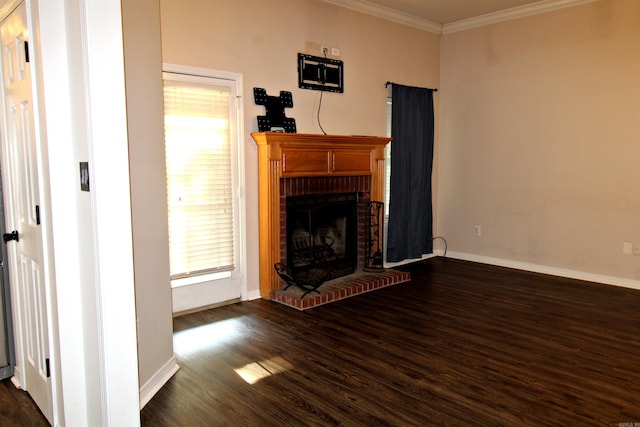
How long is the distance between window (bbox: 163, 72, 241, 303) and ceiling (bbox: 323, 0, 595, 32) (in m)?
1.81

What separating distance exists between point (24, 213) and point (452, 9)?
4.83 metres

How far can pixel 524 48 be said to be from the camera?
5352 mm

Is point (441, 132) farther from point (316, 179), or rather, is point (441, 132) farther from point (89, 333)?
point (89, 333)

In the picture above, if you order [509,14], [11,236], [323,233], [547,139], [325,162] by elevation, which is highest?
[509,14]

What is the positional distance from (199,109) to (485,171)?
11.8 feet

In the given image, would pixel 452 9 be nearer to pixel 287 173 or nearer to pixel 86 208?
pixel 287 173

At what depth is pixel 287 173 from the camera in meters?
4.33

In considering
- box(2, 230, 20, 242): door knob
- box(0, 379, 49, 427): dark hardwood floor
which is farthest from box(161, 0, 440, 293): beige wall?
box(0, 379, 49, 427): dark hardwood floor

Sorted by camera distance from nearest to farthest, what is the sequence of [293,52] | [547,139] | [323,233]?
1. [293,52]
2. [323,233]
3. [547,139]

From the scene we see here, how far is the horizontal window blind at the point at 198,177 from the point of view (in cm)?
383

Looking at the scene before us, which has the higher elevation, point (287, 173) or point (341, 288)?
point (287, 173)

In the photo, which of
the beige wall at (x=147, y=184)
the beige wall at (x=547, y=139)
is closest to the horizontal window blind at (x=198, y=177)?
the beige wall at (x=147, y=184)

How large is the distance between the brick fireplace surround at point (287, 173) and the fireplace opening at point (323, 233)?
106mm

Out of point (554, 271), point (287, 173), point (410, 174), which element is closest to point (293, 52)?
point (287, 173)
